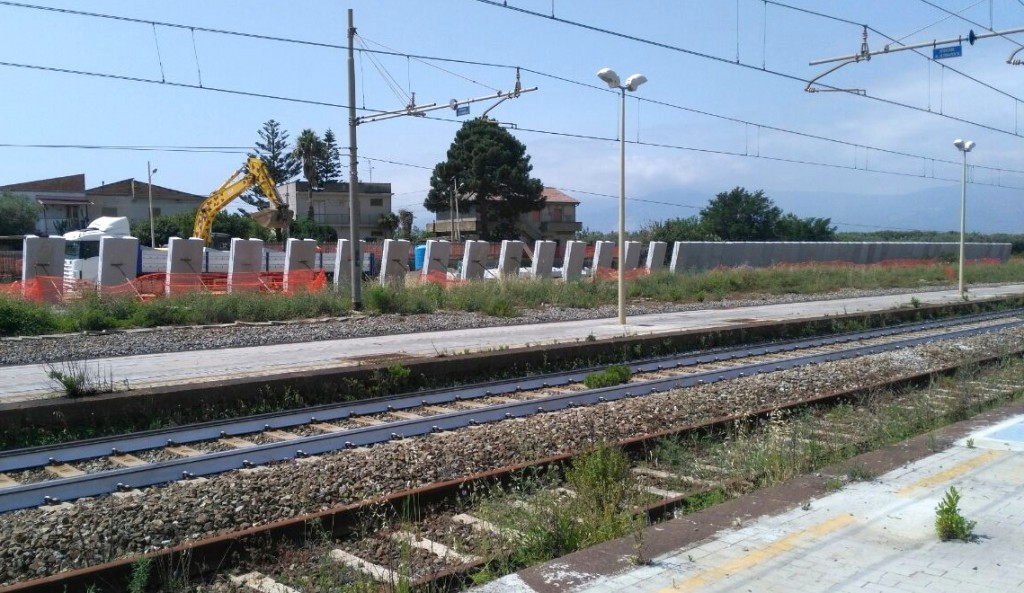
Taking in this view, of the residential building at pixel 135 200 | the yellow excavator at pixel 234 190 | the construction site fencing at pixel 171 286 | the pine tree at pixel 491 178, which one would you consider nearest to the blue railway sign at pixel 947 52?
the construction site fencing at pixel 171 286

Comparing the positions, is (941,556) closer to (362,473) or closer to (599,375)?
(362,473)

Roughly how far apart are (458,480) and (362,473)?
1024 millimetres

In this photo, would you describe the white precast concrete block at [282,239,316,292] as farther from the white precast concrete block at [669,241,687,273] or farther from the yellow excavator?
the white precast concrete block at [669,241,687,273]

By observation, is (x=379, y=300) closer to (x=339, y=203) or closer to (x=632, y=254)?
(x=632, y=254)

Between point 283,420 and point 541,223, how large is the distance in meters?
72.1

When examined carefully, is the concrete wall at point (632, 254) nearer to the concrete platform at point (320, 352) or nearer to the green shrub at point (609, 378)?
the concrete platform at point (320, 352)

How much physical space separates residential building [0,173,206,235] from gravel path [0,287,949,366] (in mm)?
57917

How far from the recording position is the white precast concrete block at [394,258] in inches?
1462

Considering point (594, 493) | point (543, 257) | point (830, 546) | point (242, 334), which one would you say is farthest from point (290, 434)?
point (543, 257)

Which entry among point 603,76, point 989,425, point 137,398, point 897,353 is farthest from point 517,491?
point 603,76

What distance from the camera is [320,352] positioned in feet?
61.9

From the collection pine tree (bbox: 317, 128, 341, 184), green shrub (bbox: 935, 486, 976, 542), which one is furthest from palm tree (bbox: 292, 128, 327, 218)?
green shrub (bbox: 935, 486, 976, 542)

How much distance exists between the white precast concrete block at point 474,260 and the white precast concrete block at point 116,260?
13809 millimetres

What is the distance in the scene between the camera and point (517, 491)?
809 centimetres
